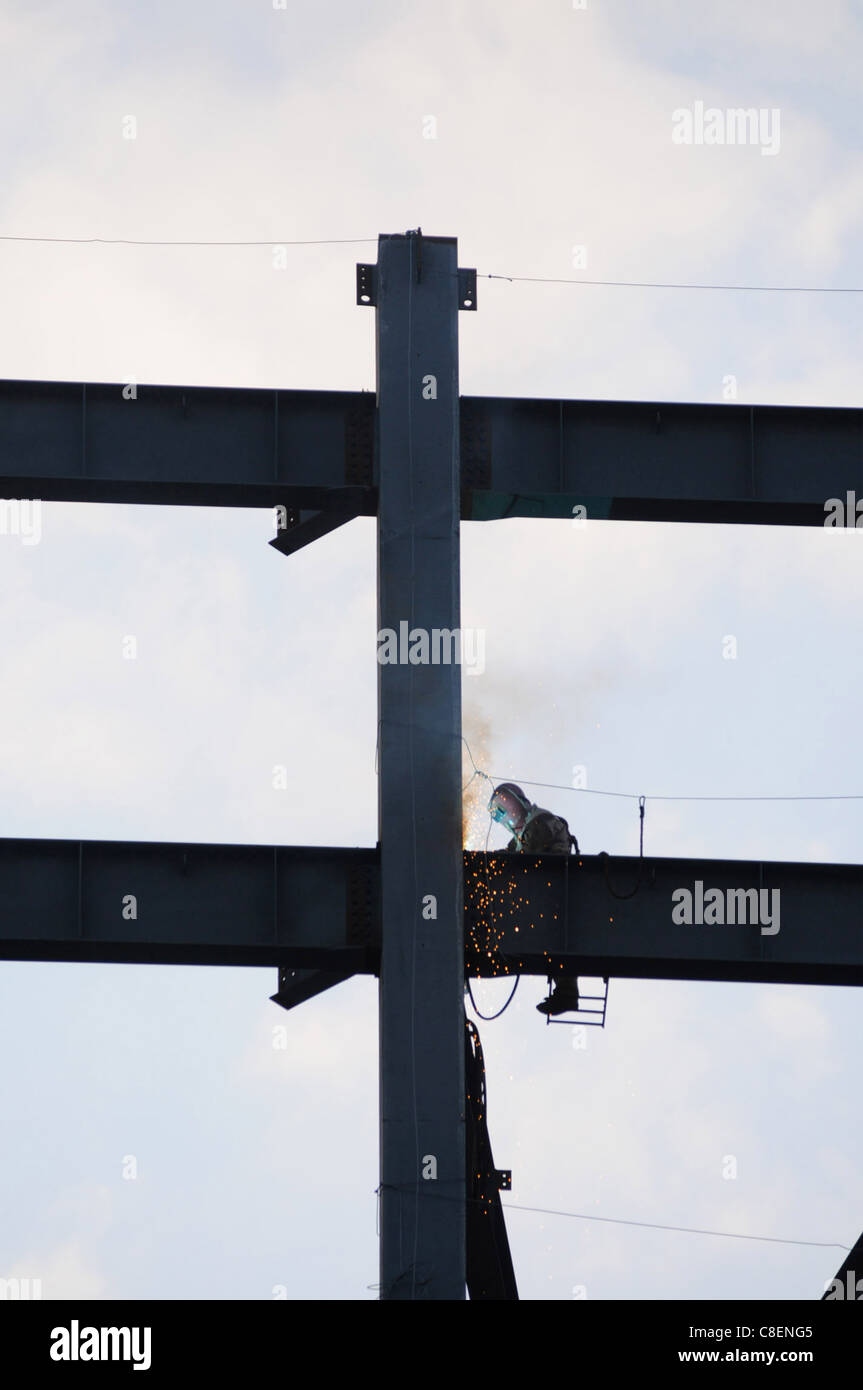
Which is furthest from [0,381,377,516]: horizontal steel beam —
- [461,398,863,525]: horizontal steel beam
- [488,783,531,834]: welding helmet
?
[488,783,531,834]: welding helmet

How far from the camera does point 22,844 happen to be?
16.4 metres

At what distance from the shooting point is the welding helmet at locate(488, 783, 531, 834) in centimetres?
1783

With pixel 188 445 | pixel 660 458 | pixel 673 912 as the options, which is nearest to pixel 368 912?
pixel 673 912

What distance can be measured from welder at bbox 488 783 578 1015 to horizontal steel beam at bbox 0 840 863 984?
396mm

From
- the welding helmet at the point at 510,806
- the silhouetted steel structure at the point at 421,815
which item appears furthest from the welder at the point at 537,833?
the silhouetted steel structure at the point at 421,815

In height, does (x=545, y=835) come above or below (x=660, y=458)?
below

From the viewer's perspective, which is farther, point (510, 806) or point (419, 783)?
point (510, 806)

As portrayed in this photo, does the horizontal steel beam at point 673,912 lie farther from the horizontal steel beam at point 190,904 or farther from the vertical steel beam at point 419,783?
the horizontal steel beam at point 190,904

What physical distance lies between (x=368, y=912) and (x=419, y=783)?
3.28 feet

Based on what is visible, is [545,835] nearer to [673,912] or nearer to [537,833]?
[537,833]

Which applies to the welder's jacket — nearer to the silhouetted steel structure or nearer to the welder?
the welder

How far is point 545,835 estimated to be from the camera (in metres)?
17.4
